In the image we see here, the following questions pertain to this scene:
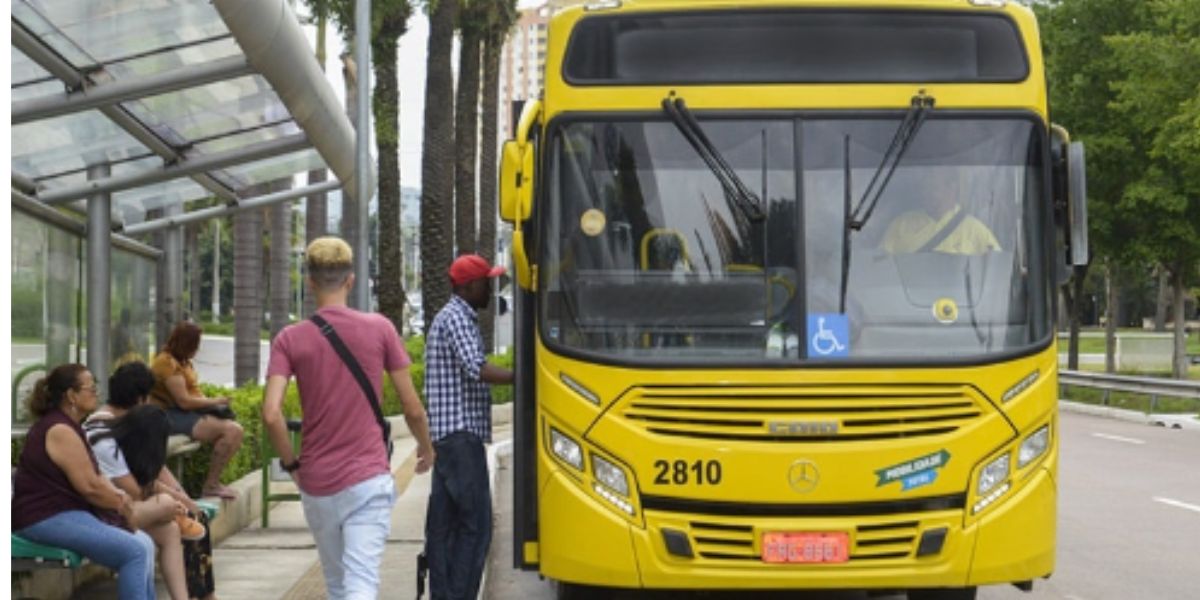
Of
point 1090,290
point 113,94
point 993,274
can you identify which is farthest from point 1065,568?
point 1090,290

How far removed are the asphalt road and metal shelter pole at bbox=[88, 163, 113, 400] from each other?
3.22 meters

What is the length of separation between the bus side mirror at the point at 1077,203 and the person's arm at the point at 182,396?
6.69 metres

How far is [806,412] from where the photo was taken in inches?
347

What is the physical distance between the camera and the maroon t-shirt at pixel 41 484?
27.8 ft

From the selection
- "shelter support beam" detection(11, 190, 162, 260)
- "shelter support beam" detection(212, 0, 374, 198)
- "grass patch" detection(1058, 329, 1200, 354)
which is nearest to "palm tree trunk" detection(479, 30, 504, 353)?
"shelter support beam" detection(212, 0, 374, 198)

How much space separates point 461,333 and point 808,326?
63.8 inches

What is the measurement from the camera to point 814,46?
9289mm

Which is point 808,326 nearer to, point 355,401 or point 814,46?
point 814,46

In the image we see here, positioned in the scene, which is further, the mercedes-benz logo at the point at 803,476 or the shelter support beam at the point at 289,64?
the shelter support beam at the point at 289,64

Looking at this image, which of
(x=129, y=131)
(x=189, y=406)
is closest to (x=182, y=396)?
(x=189, y=406)

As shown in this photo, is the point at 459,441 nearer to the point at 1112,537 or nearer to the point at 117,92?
the point at 117,92

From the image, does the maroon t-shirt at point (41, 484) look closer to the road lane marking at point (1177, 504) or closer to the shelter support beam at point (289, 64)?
the shelter support beam at point (289, 64)

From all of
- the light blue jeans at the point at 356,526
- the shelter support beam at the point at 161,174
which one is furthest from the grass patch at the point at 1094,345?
the light blue jeans at the point at 356,526

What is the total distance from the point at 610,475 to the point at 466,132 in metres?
30.4
